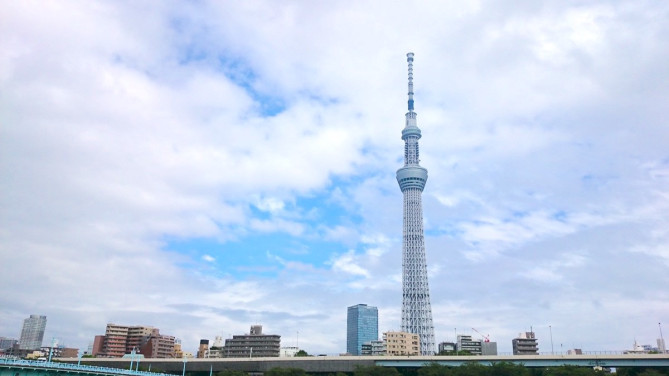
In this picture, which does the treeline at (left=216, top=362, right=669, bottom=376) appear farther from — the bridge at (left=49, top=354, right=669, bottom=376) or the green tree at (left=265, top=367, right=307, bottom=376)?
the bridge at (left=49, top=354, right=669, bottom=376)

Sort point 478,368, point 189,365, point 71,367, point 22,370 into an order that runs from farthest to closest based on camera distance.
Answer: point 189,365 < point 478,368 < point 71,367 < point 22,370

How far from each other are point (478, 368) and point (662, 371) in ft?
134

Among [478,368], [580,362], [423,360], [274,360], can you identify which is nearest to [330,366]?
[274,360]

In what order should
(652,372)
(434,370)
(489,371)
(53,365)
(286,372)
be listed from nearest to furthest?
(53,365) < (652,372) < (489,371) < (434,370) < (286,372)

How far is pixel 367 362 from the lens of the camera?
129 meters

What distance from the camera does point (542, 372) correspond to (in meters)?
118

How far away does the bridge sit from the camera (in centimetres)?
11694

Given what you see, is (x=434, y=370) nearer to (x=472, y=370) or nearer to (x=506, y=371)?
(x=472, y=370)

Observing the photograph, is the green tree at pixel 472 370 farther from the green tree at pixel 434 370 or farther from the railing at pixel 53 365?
the railing at pixel 53 365

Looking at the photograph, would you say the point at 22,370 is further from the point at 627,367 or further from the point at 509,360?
the point at 627,367

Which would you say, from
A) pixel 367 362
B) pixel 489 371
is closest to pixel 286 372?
pixel 367 362

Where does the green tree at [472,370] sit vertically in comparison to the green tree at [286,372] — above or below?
above

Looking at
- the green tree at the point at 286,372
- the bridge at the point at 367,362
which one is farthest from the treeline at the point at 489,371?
the bridge at the point at 367,362

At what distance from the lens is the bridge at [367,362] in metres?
117
